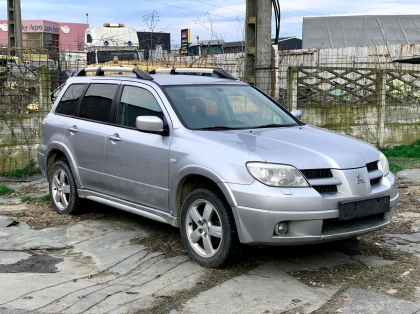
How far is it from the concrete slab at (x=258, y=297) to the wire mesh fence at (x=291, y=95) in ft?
18.3

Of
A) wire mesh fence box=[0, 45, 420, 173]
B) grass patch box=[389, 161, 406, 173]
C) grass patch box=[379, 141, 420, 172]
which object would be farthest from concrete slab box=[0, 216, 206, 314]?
grass patch box=[379, 141, 420, 172]

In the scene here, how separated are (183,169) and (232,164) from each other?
0.59 metres

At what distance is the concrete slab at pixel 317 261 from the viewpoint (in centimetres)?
528

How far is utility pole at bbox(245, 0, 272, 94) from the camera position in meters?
9.50

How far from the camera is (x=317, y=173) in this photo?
493cm

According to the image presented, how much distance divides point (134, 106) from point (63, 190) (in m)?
1.69

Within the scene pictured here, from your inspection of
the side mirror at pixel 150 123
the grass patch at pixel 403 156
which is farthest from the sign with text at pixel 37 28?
the side mirror at pixel 150 123

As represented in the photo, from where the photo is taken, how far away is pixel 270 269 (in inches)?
205

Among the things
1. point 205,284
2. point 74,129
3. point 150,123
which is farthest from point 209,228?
point 74,129

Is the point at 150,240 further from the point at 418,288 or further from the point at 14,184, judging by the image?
the point at 14,184

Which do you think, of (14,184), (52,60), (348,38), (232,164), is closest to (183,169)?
(232,164)

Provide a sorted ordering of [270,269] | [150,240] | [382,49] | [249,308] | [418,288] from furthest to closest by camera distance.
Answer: [382,49]
[150,240]
[270,269]
[418,288]
[249,308]

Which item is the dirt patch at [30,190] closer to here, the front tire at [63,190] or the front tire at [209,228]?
the front tire at [63,190]

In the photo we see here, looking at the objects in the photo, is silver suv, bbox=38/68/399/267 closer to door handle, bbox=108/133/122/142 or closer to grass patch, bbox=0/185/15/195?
door handle, bbox=108/133/122/142
